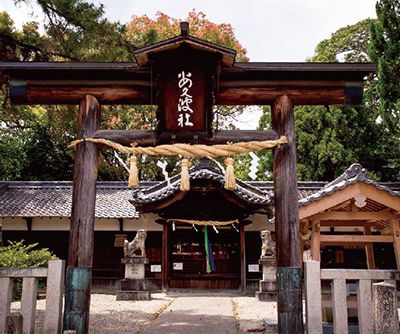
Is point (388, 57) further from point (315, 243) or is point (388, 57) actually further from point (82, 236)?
point (82, 236)

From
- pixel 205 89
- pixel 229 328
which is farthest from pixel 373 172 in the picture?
pixel 205 89

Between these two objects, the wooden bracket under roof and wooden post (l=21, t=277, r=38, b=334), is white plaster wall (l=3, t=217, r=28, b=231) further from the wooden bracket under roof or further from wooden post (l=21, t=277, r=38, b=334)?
the wooden bracket under roof

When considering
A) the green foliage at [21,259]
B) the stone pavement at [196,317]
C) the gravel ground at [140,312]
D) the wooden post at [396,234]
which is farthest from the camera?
the green foliage at [21,259]

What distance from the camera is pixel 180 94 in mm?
6023

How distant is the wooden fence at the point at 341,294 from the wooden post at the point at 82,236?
3109mm

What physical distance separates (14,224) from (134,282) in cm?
675

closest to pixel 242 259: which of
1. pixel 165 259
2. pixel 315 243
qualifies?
pixel 165 259

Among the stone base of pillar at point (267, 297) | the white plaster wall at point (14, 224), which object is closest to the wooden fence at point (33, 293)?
the stone base of pillar at point (267, 297)

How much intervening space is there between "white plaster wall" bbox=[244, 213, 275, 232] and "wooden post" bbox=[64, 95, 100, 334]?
10.9 meters

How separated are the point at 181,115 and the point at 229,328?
4568 mm

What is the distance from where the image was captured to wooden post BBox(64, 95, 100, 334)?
5.58m

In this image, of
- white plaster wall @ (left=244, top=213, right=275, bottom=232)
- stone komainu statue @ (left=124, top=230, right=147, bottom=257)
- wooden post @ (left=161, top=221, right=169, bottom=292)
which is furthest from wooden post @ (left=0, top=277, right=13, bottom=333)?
white plaster wall @ (left=244, top=213, right=275, bottom=232)

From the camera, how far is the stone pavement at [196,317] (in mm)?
7688

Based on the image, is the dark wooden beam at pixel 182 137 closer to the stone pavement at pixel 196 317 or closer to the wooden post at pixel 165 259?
the stone pavement at pixel 196 317
